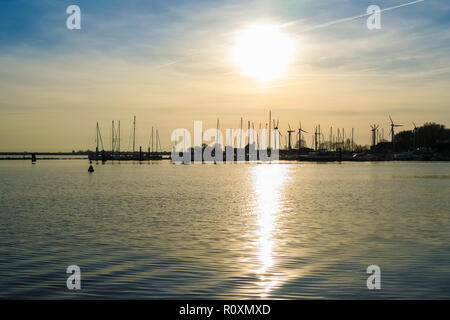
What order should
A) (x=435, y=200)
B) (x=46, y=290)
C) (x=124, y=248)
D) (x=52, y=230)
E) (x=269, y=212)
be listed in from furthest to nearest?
(x=435, y=200)
(x=269, y=212)
(x=52, y=230)
(x=124, y=248)
(x=46, y=290)

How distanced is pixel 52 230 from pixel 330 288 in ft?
63.3

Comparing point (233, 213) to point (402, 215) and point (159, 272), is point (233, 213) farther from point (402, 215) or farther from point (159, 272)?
point (159, 272)

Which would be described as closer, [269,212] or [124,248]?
[124,248]

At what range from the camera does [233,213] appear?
42.3 meters

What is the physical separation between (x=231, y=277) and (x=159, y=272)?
2.76 m

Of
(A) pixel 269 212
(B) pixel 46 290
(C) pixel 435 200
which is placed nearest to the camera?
(B) pixel 46 290

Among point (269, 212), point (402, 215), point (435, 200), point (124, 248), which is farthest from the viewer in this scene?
point (435, 200)

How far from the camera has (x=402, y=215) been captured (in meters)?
40.2
